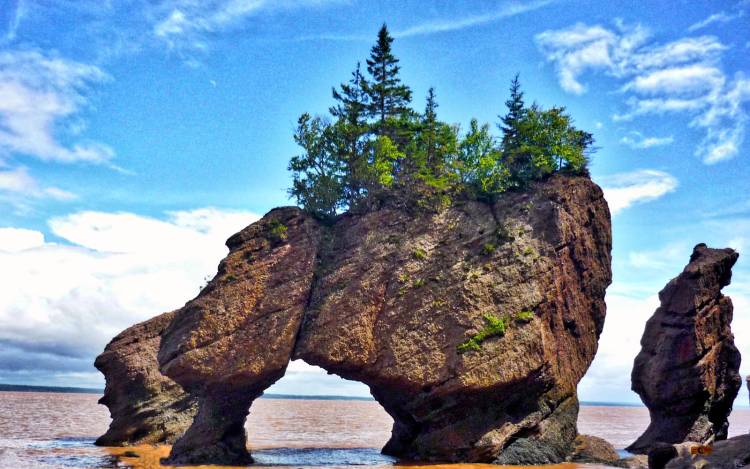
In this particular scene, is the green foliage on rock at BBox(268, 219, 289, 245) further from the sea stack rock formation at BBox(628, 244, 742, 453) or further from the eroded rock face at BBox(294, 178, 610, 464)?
the sea stack rock formation at BBox(628, 244, 742, 453)

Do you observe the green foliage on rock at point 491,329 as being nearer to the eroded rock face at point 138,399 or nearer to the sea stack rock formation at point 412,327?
the sea stack rock formation at point 412,327

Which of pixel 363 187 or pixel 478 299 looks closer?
pixel 478 299

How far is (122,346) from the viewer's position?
39281 mm

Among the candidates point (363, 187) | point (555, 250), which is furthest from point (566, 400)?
point (363, 187)

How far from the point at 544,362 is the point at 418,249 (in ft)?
27.7

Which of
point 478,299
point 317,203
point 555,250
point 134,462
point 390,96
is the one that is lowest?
point 134,462

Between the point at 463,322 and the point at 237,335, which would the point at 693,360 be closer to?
the point at 463,322

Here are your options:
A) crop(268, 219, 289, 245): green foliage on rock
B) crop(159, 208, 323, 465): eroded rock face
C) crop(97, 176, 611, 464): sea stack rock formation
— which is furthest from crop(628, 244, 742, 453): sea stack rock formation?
crop(268, 219, 289, 245): green foliage on rock

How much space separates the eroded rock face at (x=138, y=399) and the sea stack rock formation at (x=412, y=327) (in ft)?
33.0

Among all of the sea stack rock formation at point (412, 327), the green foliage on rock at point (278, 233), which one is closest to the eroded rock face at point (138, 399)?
the sea stack rock formation at point (412, 327)

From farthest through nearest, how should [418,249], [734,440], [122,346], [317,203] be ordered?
[122,346], [317,203], [418,249], [734,440]

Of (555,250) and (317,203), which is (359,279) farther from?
(555,250)

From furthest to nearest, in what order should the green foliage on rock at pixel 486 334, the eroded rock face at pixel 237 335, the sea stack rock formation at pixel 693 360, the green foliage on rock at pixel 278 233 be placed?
the sea stack rock formation at pixel 693 360 < the green foliage on rock at pixel 278 233 < the green foliage on rock at pixel 486 334 < the eroded rock face at pixel 237 335

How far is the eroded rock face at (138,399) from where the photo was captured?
1501 inches
